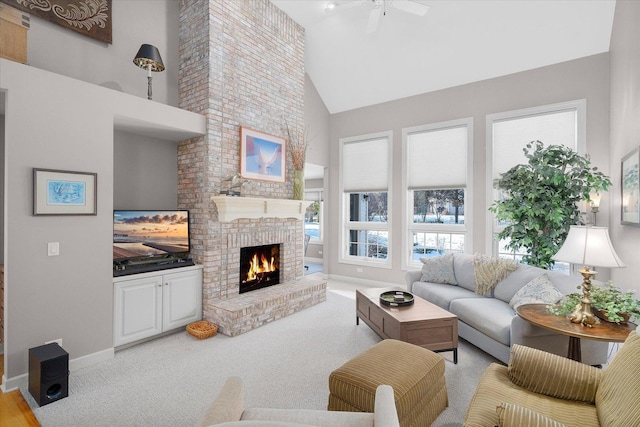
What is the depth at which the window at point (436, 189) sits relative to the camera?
5.25 m

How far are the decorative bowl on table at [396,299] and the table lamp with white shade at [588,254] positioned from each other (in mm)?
1417

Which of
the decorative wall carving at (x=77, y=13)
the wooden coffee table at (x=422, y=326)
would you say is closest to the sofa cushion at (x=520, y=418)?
the wooden coffee table at (x=422, y=326)

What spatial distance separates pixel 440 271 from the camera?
14.2 feet

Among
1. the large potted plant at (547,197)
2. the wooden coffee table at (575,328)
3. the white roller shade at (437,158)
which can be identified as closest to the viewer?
the wooden coffee table at (575,328)

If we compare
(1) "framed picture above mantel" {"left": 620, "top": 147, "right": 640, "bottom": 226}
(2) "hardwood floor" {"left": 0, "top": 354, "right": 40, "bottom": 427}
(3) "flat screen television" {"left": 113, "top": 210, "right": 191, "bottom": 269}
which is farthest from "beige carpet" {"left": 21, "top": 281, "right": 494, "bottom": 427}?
(1) "framed picture above mantel" {"left": 620, "top": 147, "right": 640, "bottom": 226}

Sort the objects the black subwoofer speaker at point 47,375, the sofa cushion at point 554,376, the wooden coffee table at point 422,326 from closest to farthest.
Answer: the sofa cushion at point 554,376 < the black subwoofer speaker at point 47,375 < the wooden coffee table at point 422,326

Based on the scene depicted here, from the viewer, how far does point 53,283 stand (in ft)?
8.89

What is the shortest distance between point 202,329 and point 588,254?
3.69m

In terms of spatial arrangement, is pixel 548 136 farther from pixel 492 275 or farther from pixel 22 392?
pixel 22 392

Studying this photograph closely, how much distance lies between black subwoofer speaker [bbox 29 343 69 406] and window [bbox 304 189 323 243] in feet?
23.0

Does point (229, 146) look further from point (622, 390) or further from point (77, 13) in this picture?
point (622, 390)

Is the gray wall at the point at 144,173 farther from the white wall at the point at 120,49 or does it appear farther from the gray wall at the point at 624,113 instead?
the gray wall at the point at 624,113

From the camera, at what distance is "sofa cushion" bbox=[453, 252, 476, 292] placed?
159 inches

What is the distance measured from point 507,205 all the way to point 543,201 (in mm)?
388
